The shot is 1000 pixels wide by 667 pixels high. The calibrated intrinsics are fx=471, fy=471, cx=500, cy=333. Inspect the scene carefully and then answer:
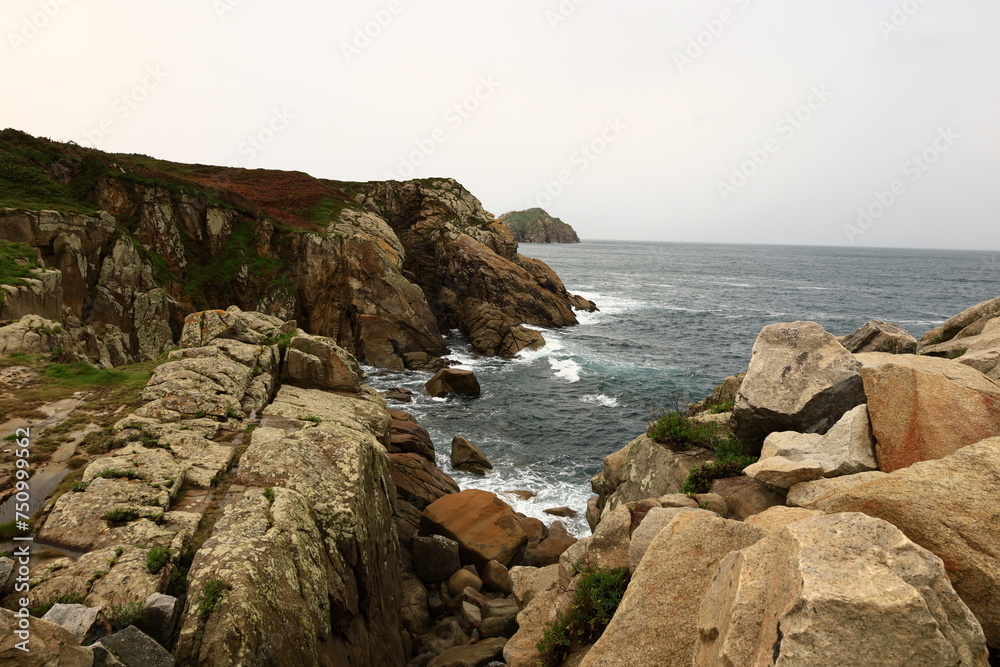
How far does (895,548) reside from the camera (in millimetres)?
4953

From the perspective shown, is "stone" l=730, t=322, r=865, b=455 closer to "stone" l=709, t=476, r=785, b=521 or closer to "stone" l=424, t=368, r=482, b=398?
"stone" l=709, t=476, r=785, b=521

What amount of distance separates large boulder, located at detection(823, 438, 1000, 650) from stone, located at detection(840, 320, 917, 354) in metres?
9.89

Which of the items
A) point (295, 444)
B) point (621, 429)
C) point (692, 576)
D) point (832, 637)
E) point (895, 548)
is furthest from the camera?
point (621, 429)

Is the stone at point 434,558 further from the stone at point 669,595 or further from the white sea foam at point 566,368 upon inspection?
the white sea foam at point 566,368

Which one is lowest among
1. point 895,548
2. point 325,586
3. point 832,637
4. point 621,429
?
point 621,429

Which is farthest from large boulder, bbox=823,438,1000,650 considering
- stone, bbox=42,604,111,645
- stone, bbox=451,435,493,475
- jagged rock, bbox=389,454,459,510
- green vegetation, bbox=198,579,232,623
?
stone, bbox=451,435,493,475

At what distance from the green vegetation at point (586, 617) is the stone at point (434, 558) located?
8692 millimetres

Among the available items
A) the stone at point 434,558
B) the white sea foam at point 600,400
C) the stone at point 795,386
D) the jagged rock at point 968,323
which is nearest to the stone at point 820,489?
the stone at point 795,386

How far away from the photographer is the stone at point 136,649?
6051 mm

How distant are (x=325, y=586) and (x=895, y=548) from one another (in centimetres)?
862

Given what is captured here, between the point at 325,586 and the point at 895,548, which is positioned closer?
the point at 895,548

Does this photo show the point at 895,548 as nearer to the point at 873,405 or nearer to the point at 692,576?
the point at 692,576

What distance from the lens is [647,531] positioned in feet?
28.3

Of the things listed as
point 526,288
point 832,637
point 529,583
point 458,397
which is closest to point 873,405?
point 832,637
